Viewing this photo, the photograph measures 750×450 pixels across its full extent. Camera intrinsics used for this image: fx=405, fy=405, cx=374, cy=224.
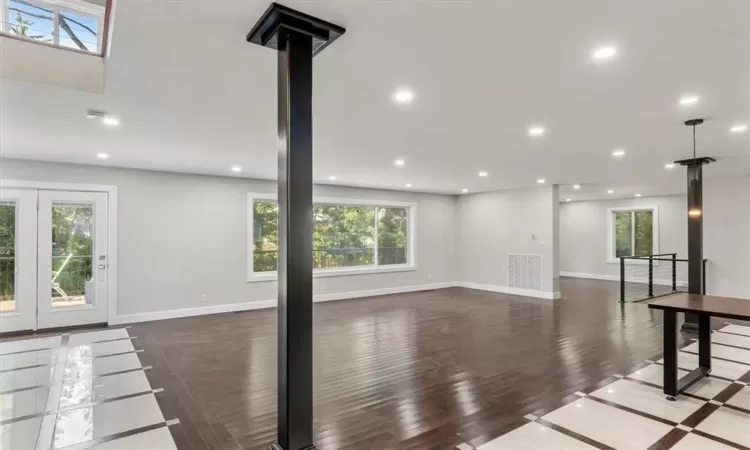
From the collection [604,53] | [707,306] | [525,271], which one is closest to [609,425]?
[707,306]

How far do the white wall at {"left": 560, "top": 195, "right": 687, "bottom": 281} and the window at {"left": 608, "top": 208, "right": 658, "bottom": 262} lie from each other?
0.47 feet

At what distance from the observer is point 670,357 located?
11.1 feet

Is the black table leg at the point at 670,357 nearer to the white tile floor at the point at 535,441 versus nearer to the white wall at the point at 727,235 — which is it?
the white tile floor at the point at 535,441

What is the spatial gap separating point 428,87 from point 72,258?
604 centimetres

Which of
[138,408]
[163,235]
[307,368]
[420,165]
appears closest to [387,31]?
[307,368]

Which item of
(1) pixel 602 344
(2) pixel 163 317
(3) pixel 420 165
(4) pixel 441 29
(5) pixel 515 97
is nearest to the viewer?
(4) pixel 441 29

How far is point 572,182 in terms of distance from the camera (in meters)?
8.02

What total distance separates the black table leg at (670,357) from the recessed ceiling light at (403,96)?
283 cm

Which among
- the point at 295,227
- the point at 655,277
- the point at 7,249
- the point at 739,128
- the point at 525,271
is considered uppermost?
the point at 739,128

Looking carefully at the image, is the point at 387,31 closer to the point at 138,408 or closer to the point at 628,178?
the point at 138,408

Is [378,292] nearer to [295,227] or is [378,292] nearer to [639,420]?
[639,420]

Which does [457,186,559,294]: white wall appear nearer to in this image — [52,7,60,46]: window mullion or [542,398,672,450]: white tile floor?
[542,398,672,450]: white tile floor

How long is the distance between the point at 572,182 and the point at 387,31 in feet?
23.0

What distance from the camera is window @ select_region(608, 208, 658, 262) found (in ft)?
36.2
